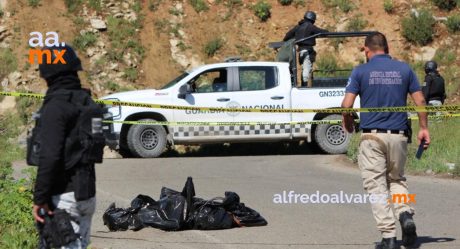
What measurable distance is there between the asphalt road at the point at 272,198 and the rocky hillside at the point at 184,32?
882cm

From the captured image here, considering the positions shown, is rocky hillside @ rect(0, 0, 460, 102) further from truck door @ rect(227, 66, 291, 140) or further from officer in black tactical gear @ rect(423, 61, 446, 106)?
truck door @ rect(227, 66, 291, 140)

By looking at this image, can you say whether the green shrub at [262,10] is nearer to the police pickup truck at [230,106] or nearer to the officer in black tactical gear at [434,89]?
the police pickup truck at [230,106]

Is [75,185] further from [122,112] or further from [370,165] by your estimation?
[122,112]

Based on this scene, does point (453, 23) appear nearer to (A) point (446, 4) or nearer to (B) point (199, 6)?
(A) point (446, 4)

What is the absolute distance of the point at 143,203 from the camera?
29.8 ft

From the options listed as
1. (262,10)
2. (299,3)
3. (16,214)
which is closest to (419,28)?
(299,3)

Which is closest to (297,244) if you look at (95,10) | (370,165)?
(370,165)

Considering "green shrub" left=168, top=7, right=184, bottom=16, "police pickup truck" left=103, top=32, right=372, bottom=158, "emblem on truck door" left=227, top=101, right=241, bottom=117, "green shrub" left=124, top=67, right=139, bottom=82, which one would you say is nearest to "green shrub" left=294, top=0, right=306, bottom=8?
"green shrub" left=168, top=7, right=184, bottom=16

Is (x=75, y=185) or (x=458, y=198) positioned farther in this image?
(x=458, y=198)

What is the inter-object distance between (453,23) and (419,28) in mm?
1264

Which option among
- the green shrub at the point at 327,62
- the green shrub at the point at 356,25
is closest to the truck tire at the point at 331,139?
the green shrub at the point at 327,62

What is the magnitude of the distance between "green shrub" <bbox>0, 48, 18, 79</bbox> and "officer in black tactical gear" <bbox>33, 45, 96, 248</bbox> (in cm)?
2011

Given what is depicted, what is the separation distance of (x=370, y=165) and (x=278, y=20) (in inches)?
812

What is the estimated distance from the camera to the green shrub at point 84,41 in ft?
84.5
